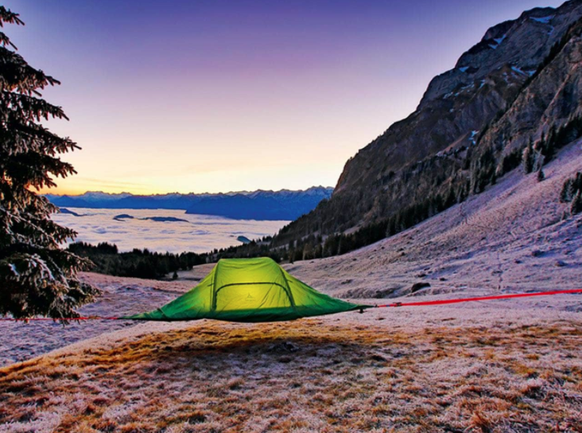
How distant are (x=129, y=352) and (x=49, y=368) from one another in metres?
1.85

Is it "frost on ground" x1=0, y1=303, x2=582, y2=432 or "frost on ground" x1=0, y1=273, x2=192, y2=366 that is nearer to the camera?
"frost on ground" x1=0, y1=303, x2=582, y2=432

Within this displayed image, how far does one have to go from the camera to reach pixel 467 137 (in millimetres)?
116938

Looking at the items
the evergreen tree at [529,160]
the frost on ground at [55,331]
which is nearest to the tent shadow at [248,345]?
the frost on ground at [55,331]

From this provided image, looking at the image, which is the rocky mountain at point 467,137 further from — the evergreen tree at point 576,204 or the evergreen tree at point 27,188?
the evergreen tree at point 27,188

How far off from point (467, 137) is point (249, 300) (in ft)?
431

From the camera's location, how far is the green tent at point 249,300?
361 inches

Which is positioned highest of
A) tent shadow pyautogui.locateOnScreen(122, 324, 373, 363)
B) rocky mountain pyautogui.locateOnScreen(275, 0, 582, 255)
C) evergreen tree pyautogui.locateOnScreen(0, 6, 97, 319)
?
rocky mountain pyautogui.locateOnScreen(275, 0, 582, 255)

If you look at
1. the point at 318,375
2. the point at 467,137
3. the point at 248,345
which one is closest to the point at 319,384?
the point at 318,375

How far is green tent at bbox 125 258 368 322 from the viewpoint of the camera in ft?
30.1

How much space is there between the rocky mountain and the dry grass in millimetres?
46273

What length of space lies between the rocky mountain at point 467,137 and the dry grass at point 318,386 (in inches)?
1822

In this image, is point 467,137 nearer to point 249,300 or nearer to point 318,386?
point 249,300

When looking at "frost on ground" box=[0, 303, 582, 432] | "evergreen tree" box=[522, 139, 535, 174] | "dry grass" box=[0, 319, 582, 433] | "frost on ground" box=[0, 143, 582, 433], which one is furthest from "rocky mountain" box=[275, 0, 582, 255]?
"dry grass" box=[0, 319, 582, 433]

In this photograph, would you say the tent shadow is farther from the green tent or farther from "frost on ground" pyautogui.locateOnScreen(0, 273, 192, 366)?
"frost on ground" pyautogui.locateOnScreen(0, 273, 192, 366)
